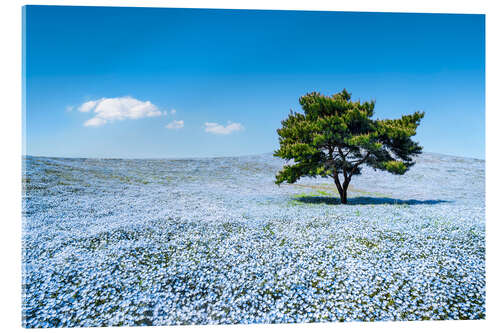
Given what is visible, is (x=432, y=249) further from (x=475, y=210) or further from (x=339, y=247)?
(x=475, y=210)

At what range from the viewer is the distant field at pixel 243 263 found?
4555mm

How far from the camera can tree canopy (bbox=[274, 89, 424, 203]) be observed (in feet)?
35.3

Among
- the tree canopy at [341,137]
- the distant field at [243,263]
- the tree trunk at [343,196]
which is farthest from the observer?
the tree trunk at [343,196]

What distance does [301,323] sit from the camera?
454 centimetres

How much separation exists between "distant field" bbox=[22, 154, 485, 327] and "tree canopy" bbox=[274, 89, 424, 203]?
2.36 metres

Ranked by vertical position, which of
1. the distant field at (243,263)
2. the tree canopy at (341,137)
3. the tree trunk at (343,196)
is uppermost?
the tree canopy at (341,137)

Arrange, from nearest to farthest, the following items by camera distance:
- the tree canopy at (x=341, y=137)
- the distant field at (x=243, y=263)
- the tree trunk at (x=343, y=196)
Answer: the distant field at (x=243, y=263) < the tree canopy at (x=341, y=137) < the tree trunk at (x=343, y=196)

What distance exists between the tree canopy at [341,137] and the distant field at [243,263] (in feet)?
7.76

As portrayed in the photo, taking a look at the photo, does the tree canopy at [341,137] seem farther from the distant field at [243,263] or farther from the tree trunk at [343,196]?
the distant field at [243,263]

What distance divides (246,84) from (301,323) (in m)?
6.02

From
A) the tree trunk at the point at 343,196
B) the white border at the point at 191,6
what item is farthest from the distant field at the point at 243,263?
the tree trunk at the point at 343,196

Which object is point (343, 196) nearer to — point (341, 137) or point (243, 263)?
point (341, 137)

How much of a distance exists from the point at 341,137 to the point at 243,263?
24.3ft

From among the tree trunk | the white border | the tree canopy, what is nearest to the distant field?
the white border
